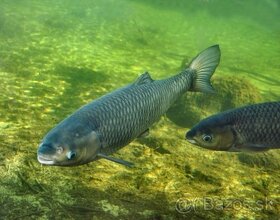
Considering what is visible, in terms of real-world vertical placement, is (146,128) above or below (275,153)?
above

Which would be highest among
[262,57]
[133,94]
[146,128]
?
[133,94]

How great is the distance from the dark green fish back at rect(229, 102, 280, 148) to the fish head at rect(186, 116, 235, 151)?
0.33 ft

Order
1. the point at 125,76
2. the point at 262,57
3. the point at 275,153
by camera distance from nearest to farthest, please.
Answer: the point at 275,153, the point at 125,76, the point at 262,57

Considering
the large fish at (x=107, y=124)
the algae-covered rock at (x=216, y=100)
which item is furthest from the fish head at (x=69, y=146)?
Answer: the algae-covered rock at (x=216, y=100)

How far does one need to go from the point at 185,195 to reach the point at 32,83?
6201 mm

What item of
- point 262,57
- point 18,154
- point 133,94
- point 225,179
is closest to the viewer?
point 133,94

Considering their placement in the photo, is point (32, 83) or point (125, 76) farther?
point (125, 76)

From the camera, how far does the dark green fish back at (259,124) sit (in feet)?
11.9

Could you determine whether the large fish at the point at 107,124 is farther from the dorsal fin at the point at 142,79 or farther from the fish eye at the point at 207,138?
the fish eye at the point at 207,138

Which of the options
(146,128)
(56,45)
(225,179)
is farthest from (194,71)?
(56,45)

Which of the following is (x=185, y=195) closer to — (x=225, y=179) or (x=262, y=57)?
(x=225, y=179)

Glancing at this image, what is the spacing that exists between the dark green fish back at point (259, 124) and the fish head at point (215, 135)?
0.10 m

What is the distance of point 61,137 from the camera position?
3178mm

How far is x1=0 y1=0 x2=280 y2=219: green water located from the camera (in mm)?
3770
